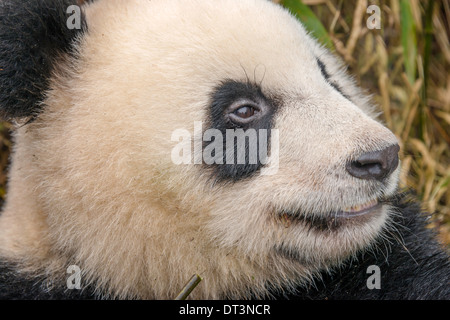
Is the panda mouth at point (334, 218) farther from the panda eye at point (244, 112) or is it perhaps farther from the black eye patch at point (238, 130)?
the panda eye at point (244, 112)

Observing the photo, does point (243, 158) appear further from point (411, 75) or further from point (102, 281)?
point (411, 75)

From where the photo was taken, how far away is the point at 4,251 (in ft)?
9.13

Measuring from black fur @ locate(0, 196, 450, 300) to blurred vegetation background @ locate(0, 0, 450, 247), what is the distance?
4.18ft

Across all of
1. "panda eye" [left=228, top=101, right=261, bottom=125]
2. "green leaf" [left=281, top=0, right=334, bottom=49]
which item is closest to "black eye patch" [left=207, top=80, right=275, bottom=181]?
"panda eye" [left=228, top=101, right=261, bottom=125]

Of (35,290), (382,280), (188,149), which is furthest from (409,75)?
(35,290)

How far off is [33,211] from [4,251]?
263 mm

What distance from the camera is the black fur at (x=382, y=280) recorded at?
266 centimetres

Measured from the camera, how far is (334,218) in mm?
2357

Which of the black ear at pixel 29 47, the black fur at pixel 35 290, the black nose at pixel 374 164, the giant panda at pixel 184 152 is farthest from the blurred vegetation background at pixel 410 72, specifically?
the black fur at pixel 35 290

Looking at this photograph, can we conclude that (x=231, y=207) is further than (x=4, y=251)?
No

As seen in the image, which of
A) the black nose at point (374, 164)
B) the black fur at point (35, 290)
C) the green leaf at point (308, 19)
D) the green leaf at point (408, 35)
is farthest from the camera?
the green leaf at point (408, 35)

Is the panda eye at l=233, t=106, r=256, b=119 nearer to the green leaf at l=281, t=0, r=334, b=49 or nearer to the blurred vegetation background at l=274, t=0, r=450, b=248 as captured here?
the green leaf at l=281, t=0, r=334, b=49

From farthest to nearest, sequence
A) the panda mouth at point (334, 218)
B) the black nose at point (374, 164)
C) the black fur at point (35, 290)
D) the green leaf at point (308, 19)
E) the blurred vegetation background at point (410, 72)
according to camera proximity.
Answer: the blurred vegetation background at point (410, 72), the green leaf at point (308, 19), the black fur at point (35, 290), the panda mouth at point (334, 218), the black nose at point (374, 164)
